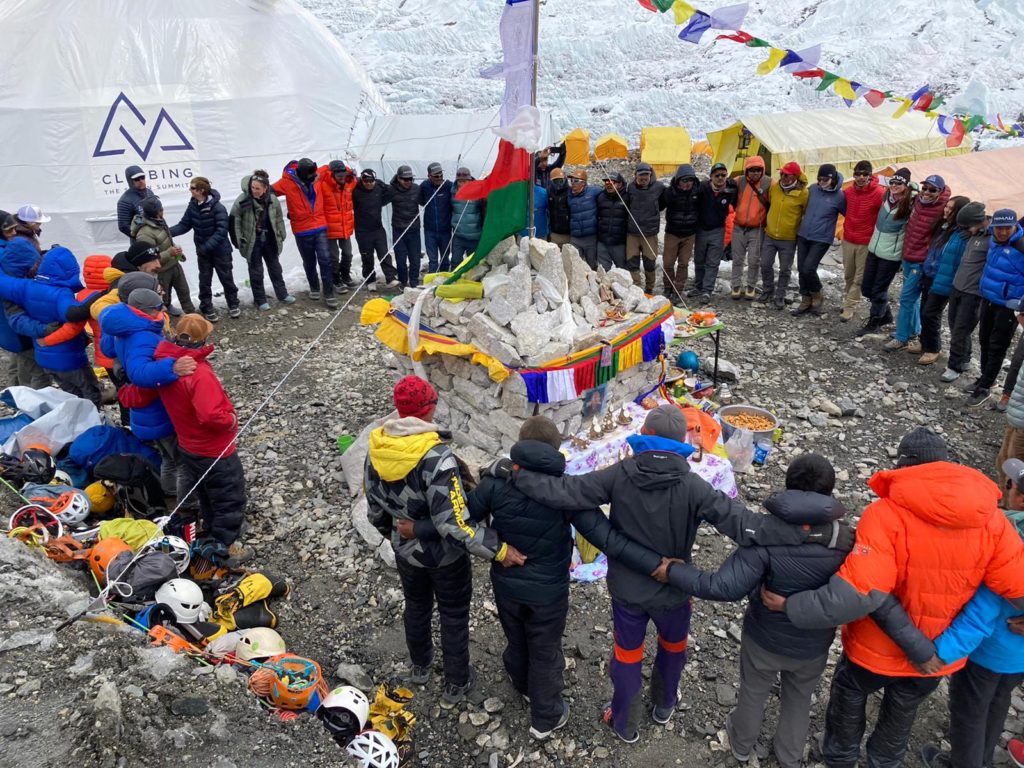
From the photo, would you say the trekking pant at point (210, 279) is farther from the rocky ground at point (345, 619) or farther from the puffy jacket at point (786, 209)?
the puffy jacket at point (786, 209)

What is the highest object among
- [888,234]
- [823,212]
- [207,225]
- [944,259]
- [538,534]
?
[823,212]

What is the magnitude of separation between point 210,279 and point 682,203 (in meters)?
6.84

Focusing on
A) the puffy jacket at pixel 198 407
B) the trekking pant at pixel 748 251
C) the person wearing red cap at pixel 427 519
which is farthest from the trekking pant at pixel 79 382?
the trekking pant at pixel 748 251

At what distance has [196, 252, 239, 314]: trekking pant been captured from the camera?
30.5ft

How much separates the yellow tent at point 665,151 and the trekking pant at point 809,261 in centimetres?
1146

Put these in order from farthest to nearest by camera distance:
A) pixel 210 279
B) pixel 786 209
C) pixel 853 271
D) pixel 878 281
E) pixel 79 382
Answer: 1. pixel 210 279
2. pixel 786 209
3. pixel 853 271
4. pixel 878 281
5. pixel 79 382

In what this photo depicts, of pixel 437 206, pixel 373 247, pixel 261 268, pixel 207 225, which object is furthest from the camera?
pixel 373 247

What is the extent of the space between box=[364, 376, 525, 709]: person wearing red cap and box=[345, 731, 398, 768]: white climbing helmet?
662 millimetres

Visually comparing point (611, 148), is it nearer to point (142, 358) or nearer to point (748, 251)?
point (748, 251)

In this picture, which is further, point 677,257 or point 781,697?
point 677,257

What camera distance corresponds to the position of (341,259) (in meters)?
10.7

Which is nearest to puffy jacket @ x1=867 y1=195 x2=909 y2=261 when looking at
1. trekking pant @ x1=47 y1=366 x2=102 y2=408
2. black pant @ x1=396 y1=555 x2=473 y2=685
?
black pant @ x1=396 y1=555 x2=473 y2=685

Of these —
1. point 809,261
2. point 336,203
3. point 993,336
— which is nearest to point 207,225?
point 336,203

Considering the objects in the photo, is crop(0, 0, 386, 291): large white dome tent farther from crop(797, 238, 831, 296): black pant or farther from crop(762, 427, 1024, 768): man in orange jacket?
crop(762, 427, 1024, 768): man in orange jacket
